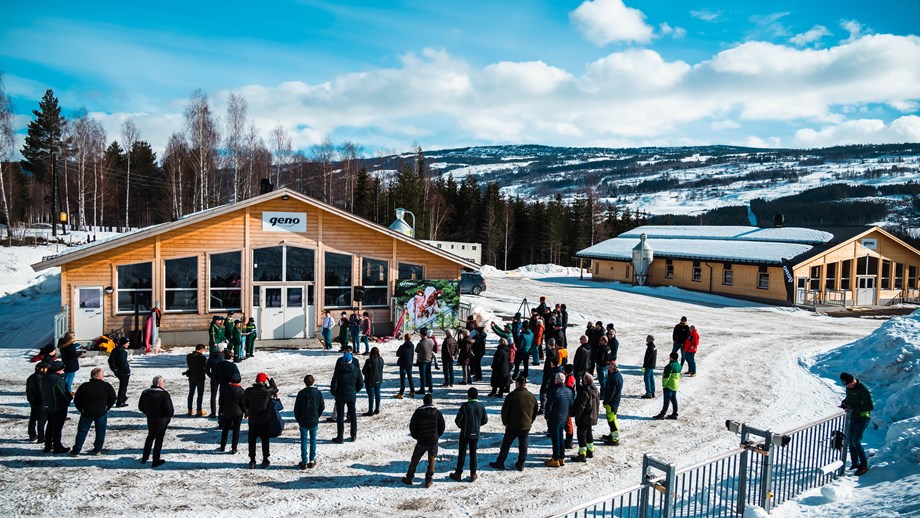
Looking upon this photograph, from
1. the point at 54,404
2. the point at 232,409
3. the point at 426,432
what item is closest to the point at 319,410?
the point at 232,409

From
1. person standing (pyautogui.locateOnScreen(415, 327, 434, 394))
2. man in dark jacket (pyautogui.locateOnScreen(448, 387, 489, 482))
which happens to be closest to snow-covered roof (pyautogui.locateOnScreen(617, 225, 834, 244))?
person standing (pyautogui.locateOnScreen(415, 327, 434, 394))

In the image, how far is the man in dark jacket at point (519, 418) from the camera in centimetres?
961

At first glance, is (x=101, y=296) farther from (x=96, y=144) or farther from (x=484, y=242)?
(x=484, y=242)

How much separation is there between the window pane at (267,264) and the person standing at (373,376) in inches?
366

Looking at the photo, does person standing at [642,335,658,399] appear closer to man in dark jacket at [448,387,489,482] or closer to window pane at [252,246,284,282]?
man in dark jacket at [448,387,489,482]

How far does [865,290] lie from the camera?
3709 centimetres

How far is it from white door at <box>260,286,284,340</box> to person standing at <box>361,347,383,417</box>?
8874 millimetres

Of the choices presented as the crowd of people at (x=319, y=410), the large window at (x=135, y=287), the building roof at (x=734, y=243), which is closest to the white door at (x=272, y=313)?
the large window at (x=135, y=287)

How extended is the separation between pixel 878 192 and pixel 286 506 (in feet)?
741

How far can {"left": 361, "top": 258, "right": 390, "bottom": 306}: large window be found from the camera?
2153cm

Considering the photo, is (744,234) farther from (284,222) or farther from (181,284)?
(181,284)

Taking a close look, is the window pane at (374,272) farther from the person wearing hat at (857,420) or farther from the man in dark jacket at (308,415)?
the person wearing hat at (857,420)

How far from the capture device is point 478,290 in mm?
37250

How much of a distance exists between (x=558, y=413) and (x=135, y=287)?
1526cm
